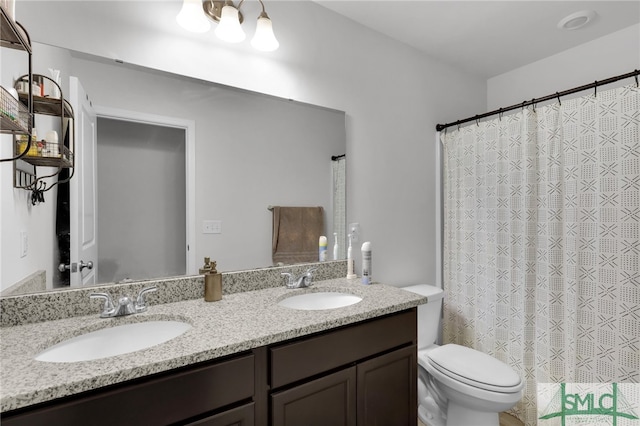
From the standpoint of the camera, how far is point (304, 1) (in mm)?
1760

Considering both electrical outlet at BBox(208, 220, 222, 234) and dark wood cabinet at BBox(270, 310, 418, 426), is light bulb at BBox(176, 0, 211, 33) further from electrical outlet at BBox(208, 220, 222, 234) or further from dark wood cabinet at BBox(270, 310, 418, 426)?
dark wood cabinet at BBox(270, 310, 418, 426)

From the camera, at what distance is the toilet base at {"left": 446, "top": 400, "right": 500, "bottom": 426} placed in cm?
158

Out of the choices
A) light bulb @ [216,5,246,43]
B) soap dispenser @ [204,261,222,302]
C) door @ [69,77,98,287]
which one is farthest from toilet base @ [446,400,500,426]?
light bulb @ [216,5,246,43]

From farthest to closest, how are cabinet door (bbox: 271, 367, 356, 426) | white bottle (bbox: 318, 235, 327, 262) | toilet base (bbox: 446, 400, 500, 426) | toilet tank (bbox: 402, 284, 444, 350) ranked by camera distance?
toilet tank (bbox: 402, 284, 444, 350), white bottle (bbox: 318, 235, 327, 262), toilet base (bbox: 446, 400, 500, 426), cabinet door (bbox: 271, 367, 356, 426)

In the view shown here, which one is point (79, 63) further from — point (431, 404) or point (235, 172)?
point (431, 404)

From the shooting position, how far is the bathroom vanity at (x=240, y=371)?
750mm

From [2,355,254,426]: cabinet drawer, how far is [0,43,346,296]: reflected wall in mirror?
22.9 inches

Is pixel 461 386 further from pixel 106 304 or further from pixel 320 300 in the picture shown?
pixel 106 304

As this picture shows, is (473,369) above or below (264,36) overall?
below

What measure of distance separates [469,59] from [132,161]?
239 cm

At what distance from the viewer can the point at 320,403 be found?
1119 millimetres

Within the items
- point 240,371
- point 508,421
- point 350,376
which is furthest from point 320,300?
point 508,421
